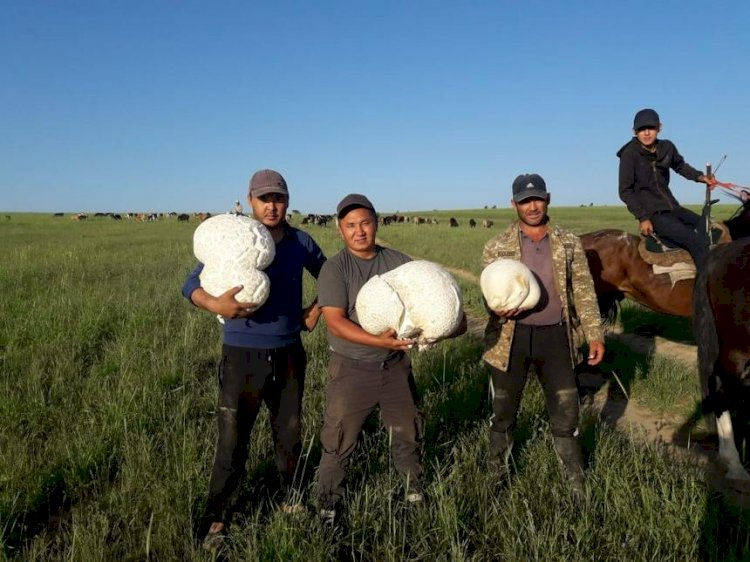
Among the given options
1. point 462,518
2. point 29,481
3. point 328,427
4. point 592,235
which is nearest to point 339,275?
point 328,427

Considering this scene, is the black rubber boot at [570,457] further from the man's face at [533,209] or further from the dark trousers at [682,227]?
the dark trousers at [682,227]

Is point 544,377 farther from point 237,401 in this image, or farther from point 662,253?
point 662,253

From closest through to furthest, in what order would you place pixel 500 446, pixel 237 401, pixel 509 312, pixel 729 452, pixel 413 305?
1. pixel 413 305
2. pixel 237 401
3. pixel 509 312
4. pixel 500 446
5. pixel 729 452

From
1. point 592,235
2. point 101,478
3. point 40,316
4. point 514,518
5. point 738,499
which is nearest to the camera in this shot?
point 514,518

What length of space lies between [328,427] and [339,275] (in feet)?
3.11

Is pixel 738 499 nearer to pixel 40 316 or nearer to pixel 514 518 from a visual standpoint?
pixel 514 518

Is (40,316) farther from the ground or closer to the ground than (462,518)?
farther from the ground

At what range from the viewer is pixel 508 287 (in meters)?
3.26

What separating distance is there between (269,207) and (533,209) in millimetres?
1759

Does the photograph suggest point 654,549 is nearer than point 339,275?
Yes

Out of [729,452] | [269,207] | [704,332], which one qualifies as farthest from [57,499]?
[704,332]

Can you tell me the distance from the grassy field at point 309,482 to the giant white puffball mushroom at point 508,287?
111 cm

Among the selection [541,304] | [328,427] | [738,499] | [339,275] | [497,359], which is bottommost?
[738,499]

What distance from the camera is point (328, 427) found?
3.26 meters
